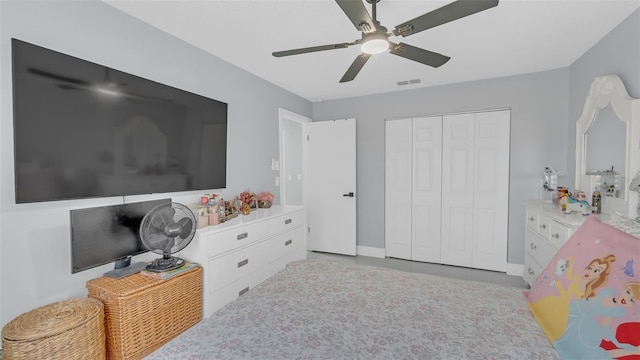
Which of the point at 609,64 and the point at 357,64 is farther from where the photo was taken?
the point at 609,64

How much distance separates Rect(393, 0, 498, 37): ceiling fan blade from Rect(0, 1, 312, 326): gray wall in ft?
5.91

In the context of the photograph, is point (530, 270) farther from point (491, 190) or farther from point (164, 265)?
point (164, 265)

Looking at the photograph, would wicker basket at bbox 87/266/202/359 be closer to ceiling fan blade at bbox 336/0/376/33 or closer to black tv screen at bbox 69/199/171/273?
black tv screen at bbox 69/199/171/273

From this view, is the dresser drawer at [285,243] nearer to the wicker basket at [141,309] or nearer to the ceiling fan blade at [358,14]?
the wicker basket at [141,309]

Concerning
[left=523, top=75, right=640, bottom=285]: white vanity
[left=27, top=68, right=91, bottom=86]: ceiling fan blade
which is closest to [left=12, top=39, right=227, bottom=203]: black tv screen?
[left=27, top=68, right=91, bottom=86]: ceiling fan blade

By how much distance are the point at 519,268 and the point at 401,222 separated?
4.86 feet

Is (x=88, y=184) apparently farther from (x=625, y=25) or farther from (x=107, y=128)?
(x=625, y=25)

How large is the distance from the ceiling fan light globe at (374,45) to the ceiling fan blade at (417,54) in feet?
0.25

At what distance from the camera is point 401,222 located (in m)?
3.89

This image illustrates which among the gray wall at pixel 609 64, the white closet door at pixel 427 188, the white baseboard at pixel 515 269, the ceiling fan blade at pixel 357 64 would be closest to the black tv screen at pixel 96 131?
the ceiling fan blade at pixel 357 64

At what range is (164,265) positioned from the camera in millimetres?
1834

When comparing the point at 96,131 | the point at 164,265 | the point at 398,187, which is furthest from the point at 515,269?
the point at 96,131

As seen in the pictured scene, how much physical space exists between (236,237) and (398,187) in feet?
Answer: 8.08

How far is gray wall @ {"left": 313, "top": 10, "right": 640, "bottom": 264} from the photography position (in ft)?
9.50
